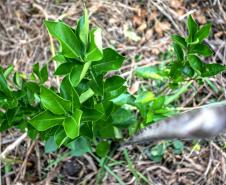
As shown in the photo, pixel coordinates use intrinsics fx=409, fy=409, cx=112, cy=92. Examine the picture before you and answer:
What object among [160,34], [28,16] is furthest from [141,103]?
[28,16]

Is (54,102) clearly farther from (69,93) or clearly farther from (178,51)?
(178,51)

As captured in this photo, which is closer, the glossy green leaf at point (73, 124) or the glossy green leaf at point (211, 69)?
the glossy green leaf at point (73, 124)

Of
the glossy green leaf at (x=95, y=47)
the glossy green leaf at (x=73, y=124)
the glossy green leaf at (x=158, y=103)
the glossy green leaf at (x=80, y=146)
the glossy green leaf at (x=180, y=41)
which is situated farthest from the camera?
the glossy green leaf at (x=80, y=146)

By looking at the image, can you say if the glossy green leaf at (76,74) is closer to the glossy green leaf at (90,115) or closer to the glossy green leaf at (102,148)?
the glossy green leaf at (90,115)

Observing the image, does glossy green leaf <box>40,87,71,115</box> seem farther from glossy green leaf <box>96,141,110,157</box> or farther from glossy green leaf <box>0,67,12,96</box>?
glossy green leaf <box>96,141,110,157</box>

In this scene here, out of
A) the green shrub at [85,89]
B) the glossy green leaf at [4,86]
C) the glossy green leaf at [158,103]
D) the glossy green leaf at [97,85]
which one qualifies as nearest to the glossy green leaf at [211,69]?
the green shrub at [85,89]

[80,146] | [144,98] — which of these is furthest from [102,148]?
[144,98]

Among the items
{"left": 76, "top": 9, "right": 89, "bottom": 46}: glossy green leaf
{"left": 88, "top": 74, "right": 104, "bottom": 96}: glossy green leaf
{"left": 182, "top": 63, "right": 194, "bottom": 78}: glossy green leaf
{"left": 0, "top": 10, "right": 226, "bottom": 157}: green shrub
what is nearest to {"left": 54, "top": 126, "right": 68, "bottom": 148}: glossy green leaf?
{"left": 0, "top": 10, "right": 226, "bottom": 157}: green shrub
